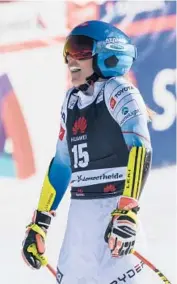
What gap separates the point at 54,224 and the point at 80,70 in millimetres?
1729

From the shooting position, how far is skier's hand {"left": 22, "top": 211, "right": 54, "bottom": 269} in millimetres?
3316

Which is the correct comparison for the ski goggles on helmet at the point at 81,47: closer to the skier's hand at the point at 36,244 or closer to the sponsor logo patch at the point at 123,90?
the sponsor logo patch at the point at 123,90

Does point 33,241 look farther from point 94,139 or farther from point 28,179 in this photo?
point 28,179

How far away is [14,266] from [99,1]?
1.65 metres

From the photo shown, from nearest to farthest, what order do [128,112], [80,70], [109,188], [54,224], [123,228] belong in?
[123,228] < [128,112] < [109,188] < [80,70] < [54,224]

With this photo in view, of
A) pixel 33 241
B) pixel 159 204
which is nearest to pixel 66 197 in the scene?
pixel 159 204

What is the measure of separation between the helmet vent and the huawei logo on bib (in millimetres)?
203

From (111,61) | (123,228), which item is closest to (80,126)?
(111,61)

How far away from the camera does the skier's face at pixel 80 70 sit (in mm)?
3262

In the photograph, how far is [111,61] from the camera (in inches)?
128

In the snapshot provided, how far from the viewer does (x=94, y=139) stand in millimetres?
3172

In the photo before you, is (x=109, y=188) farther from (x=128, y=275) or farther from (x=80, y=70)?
(x=80, y=70)

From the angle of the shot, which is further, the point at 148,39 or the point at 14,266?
the point at 148,39

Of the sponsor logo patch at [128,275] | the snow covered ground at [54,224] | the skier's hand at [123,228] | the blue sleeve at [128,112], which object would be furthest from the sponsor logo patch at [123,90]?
the snow covered ground at [54,224]
